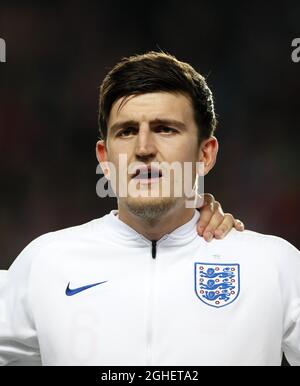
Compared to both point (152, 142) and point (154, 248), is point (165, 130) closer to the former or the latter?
point (152, 142)

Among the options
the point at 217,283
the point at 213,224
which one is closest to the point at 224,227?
the point at 213,224

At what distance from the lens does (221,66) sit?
5.11 metres

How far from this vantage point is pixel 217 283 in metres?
2.36

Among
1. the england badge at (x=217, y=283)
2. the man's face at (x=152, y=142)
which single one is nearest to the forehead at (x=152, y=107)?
the man's face at (x=152, y=142)

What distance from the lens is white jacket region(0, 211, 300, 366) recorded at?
7.37 feet

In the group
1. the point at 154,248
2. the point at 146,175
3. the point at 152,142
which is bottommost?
the point at 154,248

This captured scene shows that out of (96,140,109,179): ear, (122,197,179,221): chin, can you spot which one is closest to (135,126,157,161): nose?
(122,197,179,221): chin

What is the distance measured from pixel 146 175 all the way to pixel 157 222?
20 cm

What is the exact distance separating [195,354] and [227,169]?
2.94m

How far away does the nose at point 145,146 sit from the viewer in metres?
2.27

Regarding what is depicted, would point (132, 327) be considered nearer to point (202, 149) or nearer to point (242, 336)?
point (242, 336)

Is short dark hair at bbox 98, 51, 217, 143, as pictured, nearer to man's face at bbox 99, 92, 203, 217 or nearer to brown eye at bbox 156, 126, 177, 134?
man's face at bbox 99, 92, 203, 217

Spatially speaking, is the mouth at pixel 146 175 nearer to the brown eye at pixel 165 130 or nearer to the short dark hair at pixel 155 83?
the brown eye at pixel 165 130
